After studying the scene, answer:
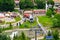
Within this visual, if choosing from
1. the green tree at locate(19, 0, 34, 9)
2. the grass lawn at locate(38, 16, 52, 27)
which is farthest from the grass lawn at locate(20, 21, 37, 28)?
the green tree at locate(19, 0, 34, 9)

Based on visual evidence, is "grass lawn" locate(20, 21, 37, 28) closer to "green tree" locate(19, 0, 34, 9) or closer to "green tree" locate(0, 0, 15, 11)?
"green tree" locate(0, 0, 15, 11)

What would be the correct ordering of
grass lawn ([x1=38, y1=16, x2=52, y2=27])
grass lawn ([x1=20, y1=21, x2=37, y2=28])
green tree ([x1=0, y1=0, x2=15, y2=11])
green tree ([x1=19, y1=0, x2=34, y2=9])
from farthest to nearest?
green tree ([x1=19, y1=0, x2=34, y2=9]) < green tree ([x1=0, y1=0, x2=15, y2=11]) < grass lawn ([x1=38, y1=16, x2=52, y2=27]) < grass lawn ([x1=20, y1=21, x2=37, y2=28])

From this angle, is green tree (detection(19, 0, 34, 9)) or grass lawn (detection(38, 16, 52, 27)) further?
green tree (detection(19, 0, 34, 9))

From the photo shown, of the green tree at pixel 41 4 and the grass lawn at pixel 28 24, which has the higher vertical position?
the grass lawn at pixel 28 24

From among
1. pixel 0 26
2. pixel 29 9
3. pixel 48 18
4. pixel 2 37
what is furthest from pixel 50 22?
pixel 2 37

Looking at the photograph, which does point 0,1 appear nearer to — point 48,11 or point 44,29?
point 48,11

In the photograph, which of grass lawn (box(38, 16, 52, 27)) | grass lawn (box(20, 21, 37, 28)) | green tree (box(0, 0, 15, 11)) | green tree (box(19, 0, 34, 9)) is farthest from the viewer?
green tree (box(19, 0, 34, 9))

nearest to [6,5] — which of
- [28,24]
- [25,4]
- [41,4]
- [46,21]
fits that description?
[25,4]

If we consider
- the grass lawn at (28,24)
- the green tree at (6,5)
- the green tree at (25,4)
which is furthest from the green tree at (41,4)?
the grass lawn at (28,24)

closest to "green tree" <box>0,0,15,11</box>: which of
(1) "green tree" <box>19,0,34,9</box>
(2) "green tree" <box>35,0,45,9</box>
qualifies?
(1) "green tree" <box>19,0,34,9</box>

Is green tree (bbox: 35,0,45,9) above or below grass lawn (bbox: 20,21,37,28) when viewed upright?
below

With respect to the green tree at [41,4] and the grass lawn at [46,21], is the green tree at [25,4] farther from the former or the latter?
the grass lawn at [46,21]

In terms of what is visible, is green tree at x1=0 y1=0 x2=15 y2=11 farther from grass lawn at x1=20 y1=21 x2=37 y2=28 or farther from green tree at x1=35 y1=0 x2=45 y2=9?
grass lawn at x1=20 y1=21 x2=37 y2=28
